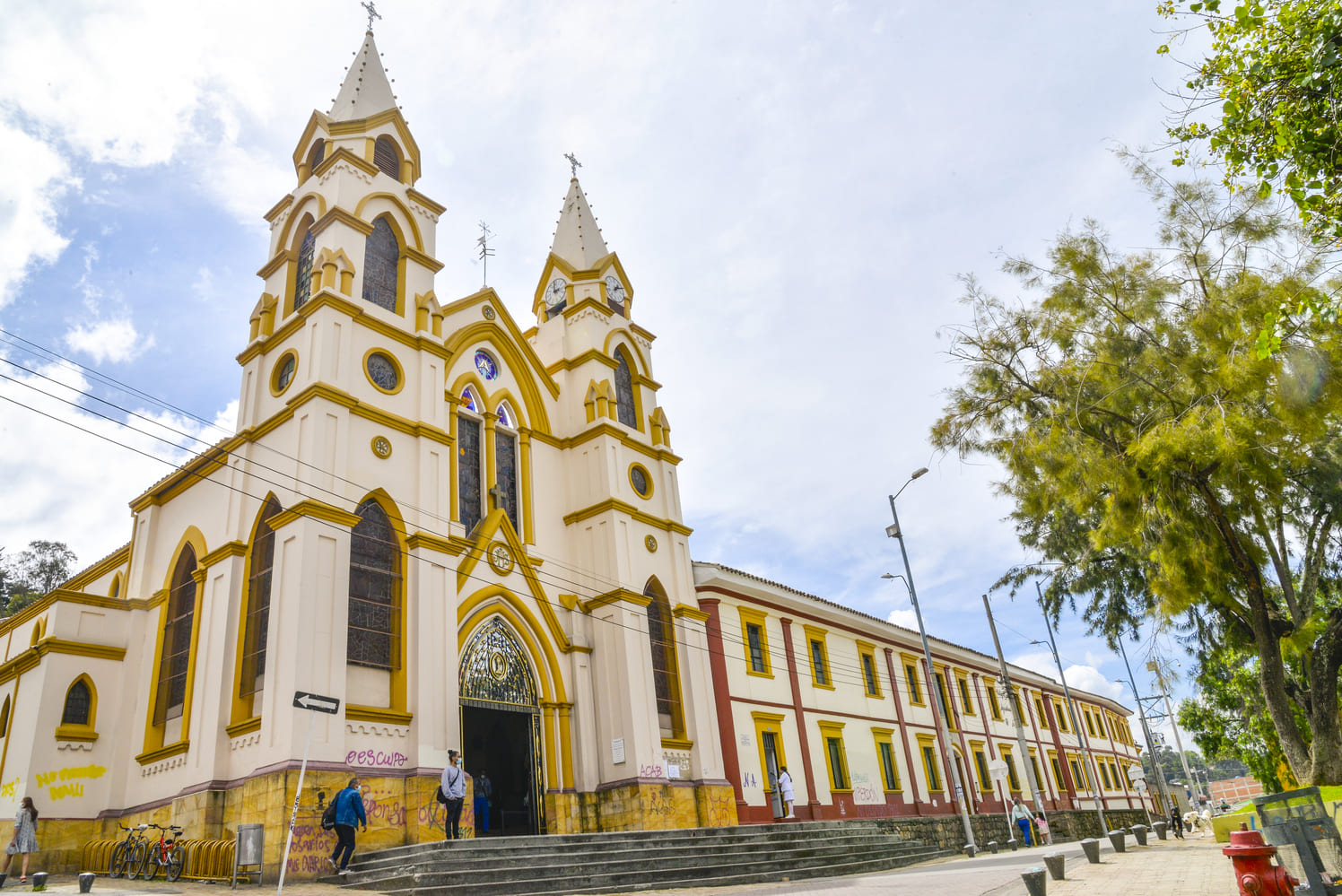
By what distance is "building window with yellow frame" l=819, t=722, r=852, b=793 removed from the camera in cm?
2634

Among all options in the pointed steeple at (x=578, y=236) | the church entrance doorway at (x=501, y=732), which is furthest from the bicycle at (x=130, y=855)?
the pointed steeple at (x=578, y=236)

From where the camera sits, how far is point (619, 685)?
1991 cm

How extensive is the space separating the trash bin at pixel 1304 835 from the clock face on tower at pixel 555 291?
68.1 ft

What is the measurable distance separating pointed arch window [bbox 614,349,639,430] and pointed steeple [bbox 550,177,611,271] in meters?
2.99

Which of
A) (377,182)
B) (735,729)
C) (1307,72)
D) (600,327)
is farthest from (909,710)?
(1307,72)

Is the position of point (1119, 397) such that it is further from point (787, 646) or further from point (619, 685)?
point (787, 646)

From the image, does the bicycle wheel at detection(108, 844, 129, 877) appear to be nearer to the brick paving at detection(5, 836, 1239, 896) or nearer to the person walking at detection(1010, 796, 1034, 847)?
the brick paving at detection(5, 836, 1239, 896)

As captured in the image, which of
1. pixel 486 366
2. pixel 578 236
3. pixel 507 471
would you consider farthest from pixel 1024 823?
pixel 578 236

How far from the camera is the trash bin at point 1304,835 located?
786 centimetres

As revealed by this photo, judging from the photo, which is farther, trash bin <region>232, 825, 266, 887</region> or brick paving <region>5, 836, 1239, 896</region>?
trash bin <region>232, 825, 266, 887</region>

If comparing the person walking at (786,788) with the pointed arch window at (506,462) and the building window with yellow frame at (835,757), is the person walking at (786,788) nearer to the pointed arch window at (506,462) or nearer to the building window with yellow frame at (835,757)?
the building window with yellow frame at (835,757)

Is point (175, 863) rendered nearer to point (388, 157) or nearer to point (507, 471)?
point (507, 471)

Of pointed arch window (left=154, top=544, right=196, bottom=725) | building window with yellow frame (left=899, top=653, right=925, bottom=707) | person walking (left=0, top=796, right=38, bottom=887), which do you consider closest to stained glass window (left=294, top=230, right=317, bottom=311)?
pointed arch window (left=154, top=544, right=196, bottom=725)

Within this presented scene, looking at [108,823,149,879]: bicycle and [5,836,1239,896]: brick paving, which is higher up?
[108,823,149,879]: bicycle
